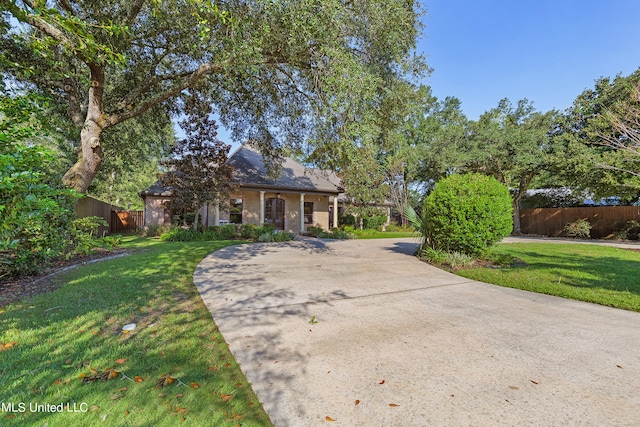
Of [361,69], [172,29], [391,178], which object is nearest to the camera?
[361,69]

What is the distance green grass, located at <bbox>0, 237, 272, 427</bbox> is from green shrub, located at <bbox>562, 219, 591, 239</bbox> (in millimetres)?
21425

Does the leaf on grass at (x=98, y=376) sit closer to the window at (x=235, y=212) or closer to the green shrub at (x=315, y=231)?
the green shrub at (x=315, y=231)

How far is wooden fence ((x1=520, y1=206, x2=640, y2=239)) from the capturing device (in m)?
16.5

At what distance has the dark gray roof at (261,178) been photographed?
16.4 m

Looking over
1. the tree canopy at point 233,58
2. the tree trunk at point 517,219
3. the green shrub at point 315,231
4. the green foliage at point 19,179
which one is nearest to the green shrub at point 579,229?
the tree trunk at point 517,219

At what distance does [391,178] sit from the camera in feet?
66.6

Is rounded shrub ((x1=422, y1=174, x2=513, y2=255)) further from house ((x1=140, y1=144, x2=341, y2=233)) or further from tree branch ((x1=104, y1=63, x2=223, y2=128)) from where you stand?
house ((x1=140, y1=144, x2=341, y2=233))

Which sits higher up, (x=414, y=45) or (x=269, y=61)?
(x=414, y=45)

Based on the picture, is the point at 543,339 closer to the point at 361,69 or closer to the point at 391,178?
the point at 361,69

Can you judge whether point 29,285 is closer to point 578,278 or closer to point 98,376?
point 98,376

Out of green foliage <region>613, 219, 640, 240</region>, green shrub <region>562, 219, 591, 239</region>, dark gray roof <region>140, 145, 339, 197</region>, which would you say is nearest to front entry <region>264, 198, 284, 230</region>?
dark gray roof <region>140, 145, 339, 197</region>

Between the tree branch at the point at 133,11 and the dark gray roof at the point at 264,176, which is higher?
the tree branch at the point at 133,11

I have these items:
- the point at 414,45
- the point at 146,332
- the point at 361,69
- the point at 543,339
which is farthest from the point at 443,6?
the point at 146,332

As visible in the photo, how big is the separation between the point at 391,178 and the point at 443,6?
40.8 feet
